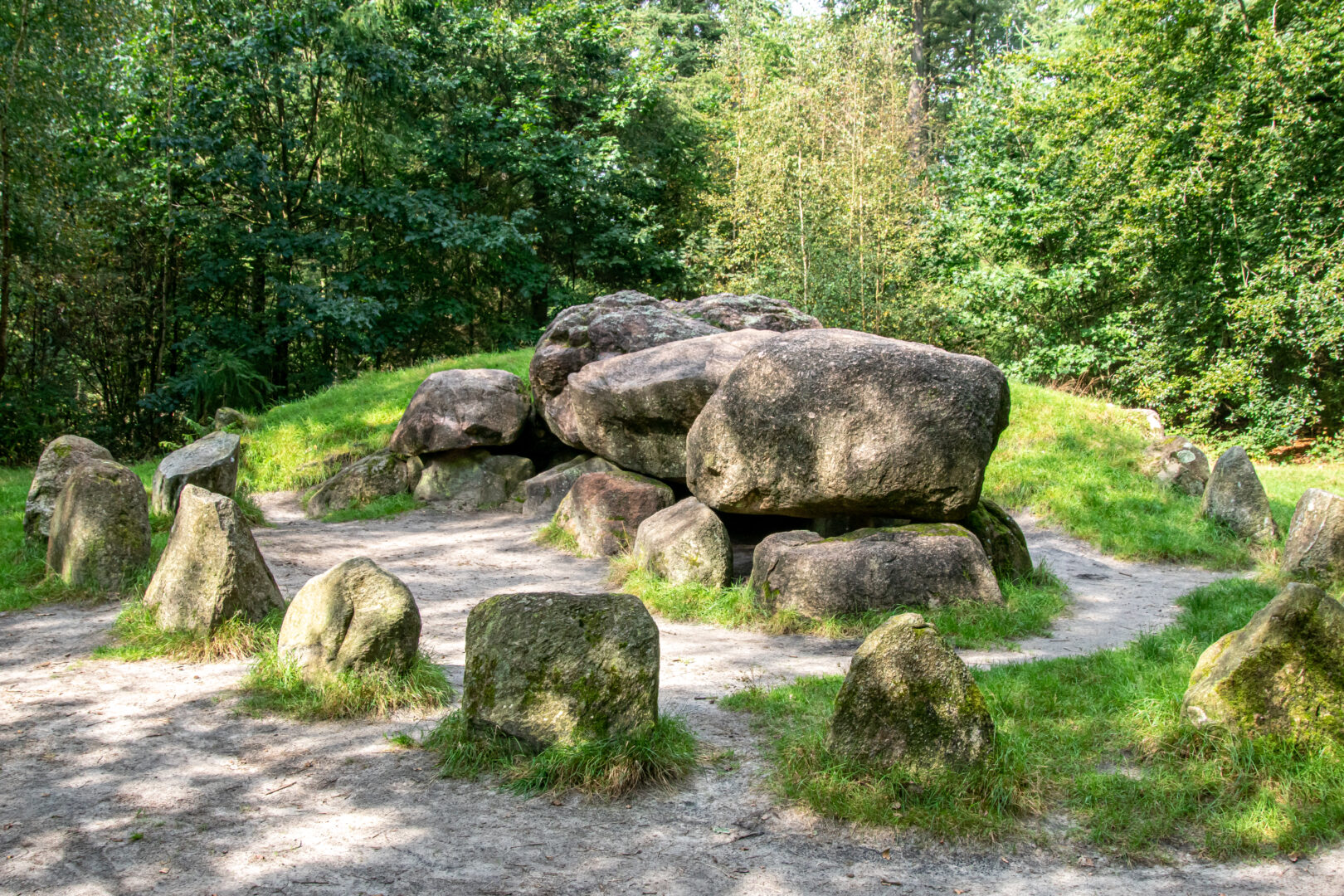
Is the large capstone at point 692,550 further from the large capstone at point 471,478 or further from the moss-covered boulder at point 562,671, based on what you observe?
the large capstone at point 471,478

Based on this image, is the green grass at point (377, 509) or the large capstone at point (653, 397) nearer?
the large capstone at point (653, 397)

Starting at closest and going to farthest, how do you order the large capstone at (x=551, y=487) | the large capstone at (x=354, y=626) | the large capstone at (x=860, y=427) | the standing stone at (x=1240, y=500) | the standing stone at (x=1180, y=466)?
the large capstone at (x=354, y=626) → the large capstone at (x=860, y=427) → the standing stone at (x=1240, y=500) → the large capstone at (x=551, y=487) → the standing stone at (x=1180, y=466)

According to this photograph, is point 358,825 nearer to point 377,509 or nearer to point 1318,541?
point 1318,541

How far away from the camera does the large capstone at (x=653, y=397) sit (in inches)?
376

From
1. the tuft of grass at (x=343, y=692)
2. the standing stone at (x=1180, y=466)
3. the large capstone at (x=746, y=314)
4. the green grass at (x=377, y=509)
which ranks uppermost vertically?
the large capstone at (x=746, y=314)

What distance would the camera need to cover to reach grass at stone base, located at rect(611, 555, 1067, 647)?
6.89 m

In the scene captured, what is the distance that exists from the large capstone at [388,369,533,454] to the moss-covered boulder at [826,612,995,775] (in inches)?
348

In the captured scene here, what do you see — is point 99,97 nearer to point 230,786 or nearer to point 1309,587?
point 230,786

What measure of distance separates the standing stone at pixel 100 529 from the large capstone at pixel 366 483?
4.47m

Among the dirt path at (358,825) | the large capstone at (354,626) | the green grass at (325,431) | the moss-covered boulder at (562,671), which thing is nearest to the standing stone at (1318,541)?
the dirt path at (358,825)

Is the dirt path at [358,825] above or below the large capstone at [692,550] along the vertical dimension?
below

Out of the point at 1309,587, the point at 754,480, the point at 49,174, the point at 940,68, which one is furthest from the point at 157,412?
the point at 940,68

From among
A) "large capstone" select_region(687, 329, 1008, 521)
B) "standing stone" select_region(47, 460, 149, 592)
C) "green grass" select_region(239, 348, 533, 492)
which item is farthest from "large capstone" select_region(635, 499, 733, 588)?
"green grass" select_region(239, 348, 533, 492)

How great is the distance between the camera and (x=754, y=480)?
7.83 m
